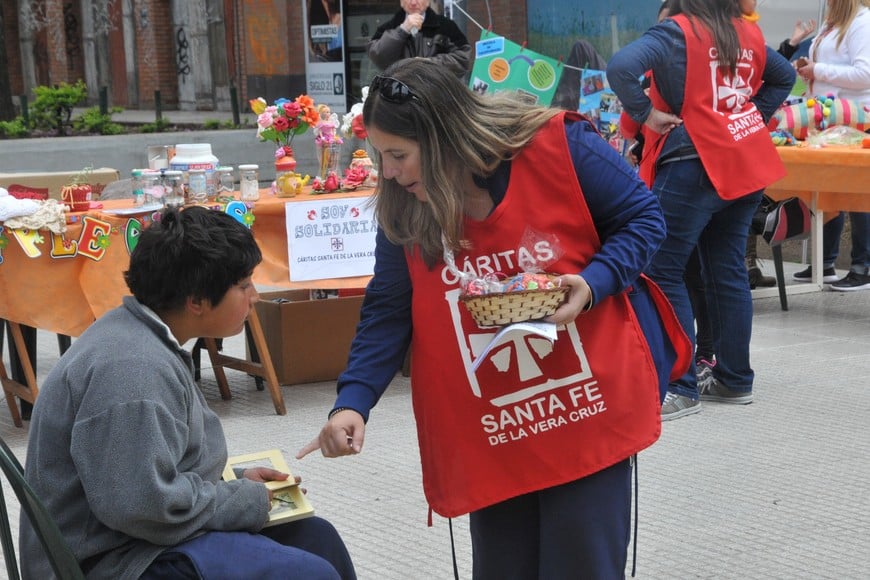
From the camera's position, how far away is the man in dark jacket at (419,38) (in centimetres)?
791

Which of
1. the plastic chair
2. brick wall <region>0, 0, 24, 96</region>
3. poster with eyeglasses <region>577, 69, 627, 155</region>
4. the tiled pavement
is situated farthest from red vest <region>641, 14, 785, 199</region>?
brick wall <region>0, 0, 24, 96</region>

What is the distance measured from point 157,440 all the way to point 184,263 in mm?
410

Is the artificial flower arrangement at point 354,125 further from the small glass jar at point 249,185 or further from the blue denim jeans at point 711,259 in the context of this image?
the blue denim jeans at point 711,259

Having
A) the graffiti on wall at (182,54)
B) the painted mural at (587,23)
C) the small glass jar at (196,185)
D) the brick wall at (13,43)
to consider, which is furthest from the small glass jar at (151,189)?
the brick wall at (13,43)

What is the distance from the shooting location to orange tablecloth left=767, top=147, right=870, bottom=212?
688cm

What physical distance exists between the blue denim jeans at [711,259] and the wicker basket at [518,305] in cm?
270

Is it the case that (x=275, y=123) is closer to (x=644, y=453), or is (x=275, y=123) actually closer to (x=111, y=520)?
(x=644, y=453)

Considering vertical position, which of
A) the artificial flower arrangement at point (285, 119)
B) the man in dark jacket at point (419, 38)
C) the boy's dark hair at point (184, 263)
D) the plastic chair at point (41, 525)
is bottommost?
the plastic chair at point (41, 525)

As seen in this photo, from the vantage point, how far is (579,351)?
238cm

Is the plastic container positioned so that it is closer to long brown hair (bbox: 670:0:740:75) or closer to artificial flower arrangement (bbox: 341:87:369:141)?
artificial flower arrangement (bbox: 341:87:369:141)

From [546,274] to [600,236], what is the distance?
194 mm

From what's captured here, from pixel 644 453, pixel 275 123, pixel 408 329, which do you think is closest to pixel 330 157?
pixel 275 123

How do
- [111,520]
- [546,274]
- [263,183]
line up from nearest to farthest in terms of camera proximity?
[111,520]
[546,274]
[263,183]

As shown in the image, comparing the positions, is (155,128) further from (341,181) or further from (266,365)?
(266,365)
